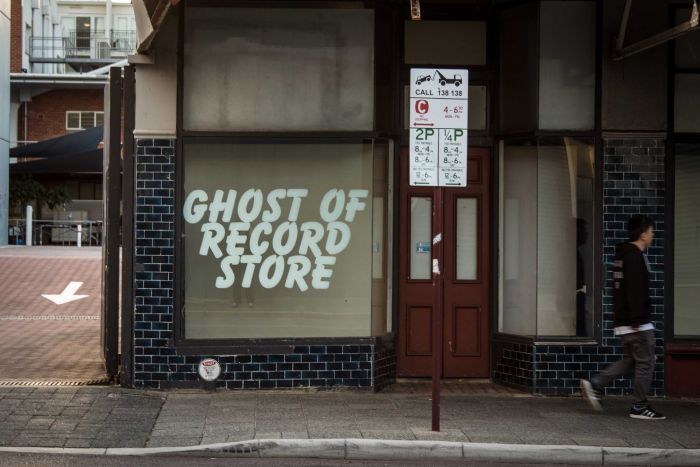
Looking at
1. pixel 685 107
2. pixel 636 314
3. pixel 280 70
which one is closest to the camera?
pixel 636 314

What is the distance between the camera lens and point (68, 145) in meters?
34.6

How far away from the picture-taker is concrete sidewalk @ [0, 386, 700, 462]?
25.0ft

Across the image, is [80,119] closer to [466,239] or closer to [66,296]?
[66,296]

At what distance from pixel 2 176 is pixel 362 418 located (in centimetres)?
2750

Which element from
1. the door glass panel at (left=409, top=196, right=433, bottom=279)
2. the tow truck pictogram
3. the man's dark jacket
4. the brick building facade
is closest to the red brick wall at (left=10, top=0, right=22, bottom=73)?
the brick building facade

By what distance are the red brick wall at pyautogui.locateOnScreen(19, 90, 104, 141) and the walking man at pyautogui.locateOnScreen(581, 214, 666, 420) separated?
3908 cm

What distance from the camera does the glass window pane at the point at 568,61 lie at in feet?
32.5

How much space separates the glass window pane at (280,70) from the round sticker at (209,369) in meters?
2.40

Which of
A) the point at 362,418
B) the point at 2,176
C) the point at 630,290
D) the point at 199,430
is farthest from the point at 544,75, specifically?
the point at 2,176

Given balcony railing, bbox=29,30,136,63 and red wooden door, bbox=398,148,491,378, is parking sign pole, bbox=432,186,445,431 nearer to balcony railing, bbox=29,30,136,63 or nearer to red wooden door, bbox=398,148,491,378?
red wooden door, bbox=398,148,491,378

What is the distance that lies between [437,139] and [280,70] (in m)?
2.55

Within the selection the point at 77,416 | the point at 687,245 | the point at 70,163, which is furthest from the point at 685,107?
the point at 70,163

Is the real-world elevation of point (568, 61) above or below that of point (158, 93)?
above

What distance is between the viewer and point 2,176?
107ft
